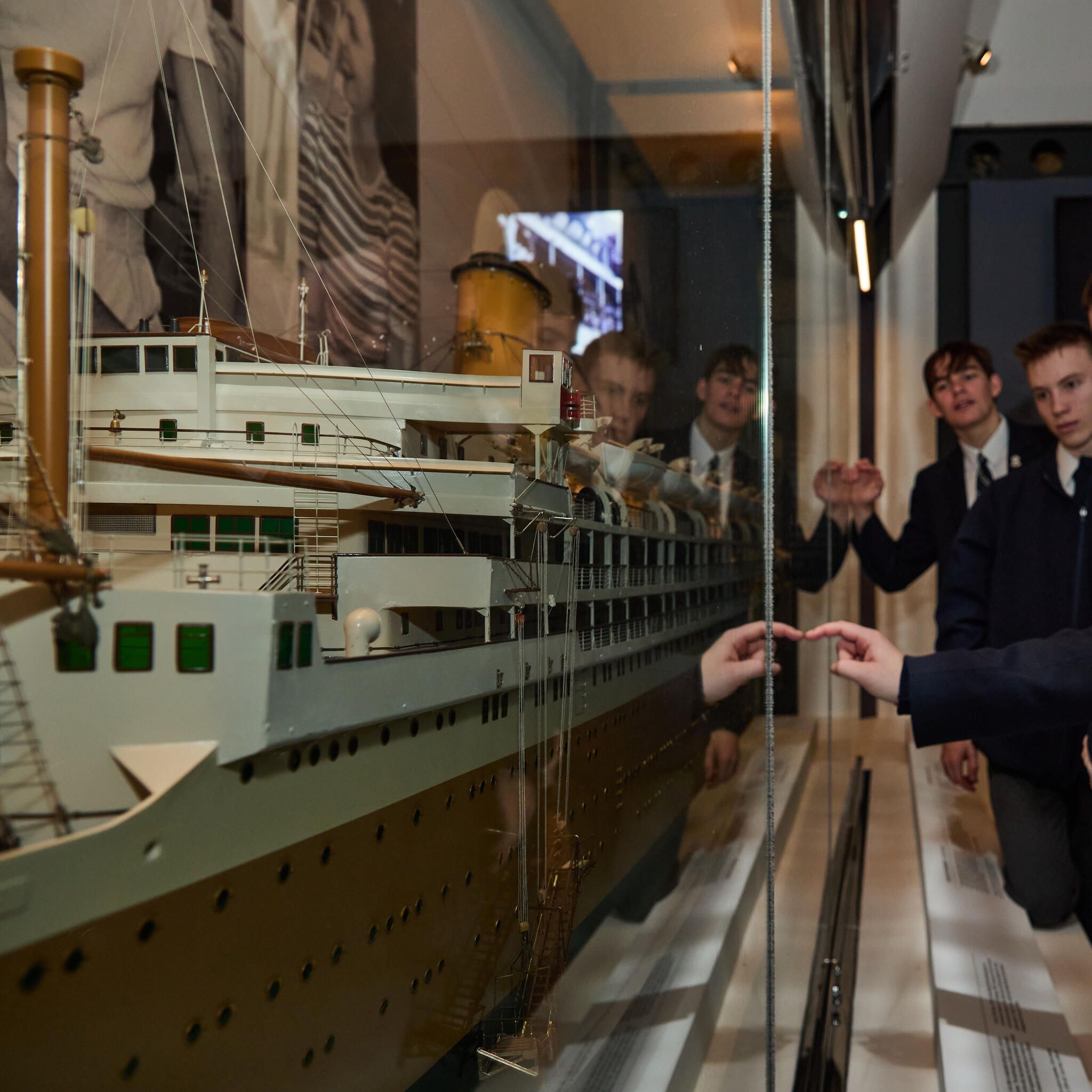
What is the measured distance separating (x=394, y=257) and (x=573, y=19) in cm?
25

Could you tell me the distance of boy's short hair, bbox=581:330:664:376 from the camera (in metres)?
0.52

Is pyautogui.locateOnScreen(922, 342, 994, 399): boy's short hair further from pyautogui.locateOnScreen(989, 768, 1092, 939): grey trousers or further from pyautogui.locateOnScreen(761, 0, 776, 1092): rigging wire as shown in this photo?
pyautogui.locateOnScreen(761, 0, 776, 1092): rigging wire

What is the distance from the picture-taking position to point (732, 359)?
3.36ft

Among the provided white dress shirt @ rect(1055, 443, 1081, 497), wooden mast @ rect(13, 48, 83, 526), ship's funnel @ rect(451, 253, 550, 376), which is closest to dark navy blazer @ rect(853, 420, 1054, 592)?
white dress shirt @ rect(1055, 443, 1081, 497)

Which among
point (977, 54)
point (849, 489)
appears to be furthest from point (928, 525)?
point (977, 54)

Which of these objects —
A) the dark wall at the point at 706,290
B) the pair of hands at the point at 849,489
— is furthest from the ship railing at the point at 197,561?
the pair of hands at the point at 849,489

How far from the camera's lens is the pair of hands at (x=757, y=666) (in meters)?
1.01

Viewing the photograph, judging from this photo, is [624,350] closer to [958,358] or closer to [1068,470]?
[1068,470]

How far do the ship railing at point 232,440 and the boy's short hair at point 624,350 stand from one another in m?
0.19

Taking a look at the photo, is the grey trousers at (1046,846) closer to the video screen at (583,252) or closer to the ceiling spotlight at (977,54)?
the video screen at (583,252)

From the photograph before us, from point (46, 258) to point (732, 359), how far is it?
0.84 meters

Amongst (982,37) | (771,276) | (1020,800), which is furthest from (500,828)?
(982,37)

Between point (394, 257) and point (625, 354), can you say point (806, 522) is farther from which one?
point (394, 257)

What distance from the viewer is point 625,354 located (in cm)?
59
